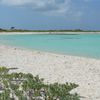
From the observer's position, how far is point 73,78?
8.16m

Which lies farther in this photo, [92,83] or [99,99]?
[92,83]

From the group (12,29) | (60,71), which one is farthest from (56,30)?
(60,71)

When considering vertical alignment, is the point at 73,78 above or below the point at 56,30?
below

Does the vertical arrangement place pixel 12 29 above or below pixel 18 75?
above

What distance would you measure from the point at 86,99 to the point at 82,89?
0.97 meters

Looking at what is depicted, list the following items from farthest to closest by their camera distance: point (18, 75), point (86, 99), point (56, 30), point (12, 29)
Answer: point (56, 30), point (12, 29), point (18, 75), point (86, 99)

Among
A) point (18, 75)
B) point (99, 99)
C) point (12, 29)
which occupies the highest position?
point (12, 29)

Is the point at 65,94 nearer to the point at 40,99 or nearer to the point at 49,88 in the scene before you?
the point at 49,88

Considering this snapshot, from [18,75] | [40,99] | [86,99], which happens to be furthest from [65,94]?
[18,75]

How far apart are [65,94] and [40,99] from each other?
3.98ft

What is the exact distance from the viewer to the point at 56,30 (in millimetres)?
107062

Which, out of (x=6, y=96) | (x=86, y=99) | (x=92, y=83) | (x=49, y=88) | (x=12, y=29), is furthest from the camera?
(x=12, y=29)

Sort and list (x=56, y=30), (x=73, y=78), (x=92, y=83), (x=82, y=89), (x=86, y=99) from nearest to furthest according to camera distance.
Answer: (x=86, y=99) < (x=82, y=89) < (x=92, y=83) < (x=73, y=78) < (x=56, y=30)

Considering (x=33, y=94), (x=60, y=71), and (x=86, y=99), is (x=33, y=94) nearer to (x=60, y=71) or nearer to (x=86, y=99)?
(x=86, y=99)
